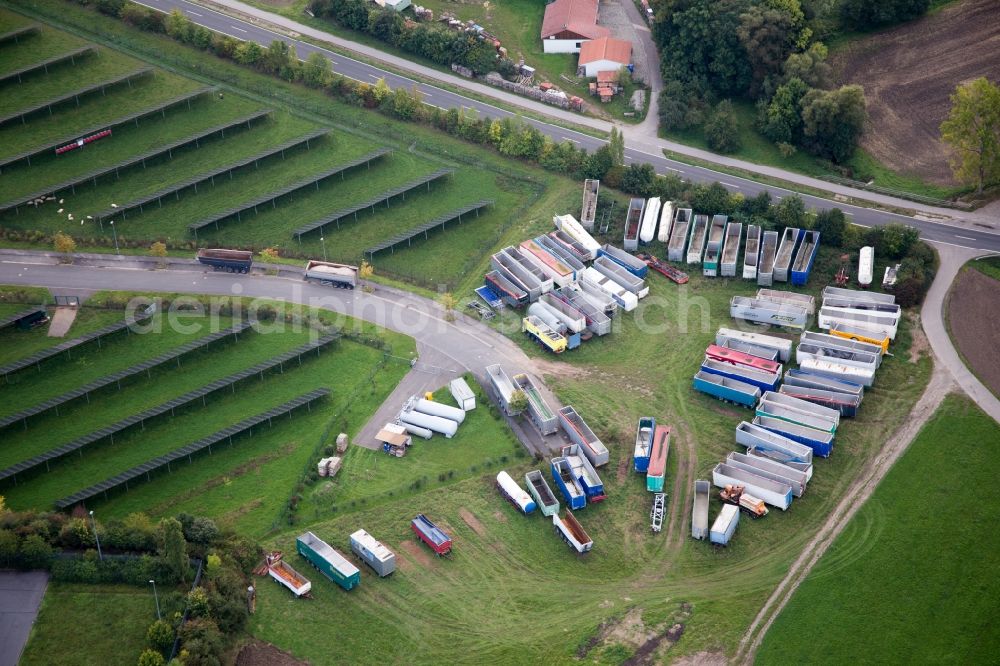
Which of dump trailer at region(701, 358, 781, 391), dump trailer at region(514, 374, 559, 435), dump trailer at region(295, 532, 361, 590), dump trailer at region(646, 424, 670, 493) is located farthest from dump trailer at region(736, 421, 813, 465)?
dump trailer at region(295, 532, 361, 590)

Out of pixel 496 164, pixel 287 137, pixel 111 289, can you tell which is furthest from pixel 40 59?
pixel 496 164

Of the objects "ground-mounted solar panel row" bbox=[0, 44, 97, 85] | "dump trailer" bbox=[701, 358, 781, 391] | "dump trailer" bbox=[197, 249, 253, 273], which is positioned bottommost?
"dump trailer" bbox=[197, 249, 253, 273]

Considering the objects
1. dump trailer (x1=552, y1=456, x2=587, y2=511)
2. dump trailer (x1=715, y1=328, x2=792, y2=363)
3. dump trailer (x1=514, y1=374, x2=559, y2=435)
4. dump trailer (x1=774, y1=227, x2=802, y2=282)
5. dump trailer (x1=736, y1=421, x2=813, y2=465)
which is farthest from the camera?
dump trailer (x1=774, y1=227, x2=802, y2=282)

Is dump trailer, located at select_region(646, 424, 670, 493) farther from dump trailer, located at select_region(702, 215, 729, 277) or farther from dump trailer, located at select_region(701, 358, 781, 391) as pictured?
dump trailer, located at select_region(702, 215, 729, 277)

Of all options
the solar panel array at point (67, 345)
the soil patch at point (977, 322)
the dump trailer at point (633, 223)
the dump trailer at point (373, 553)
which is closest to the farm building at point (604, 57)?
the dump trailer at point (633, 223)

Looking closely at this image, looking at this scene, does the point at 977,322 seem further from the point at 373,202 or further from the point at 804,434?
the point at 373,202

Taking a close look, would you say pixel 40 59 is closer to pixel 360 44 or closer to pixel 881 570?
pixel 360 44
